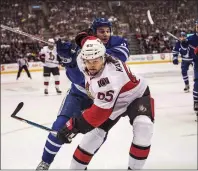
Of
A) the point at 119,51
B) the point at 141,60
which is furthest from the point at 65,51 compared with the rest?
the point at 141,60

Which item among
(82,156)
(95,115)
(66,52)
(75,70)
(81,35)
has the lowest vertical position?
(82,156)

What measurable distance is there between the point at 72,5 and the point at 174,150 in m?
15.7

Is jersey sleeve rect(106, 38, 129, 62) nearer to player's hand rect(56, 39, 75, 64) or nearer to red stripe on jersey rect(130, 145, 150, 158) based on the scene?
player's hand rect(56, 39, 75, 64)

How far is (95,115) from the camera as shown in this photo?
205cm

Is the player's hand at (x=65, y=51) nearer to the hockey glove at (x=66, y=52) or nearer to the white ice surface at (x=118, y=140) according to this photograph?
the hockey glove at (x=66, y=52)

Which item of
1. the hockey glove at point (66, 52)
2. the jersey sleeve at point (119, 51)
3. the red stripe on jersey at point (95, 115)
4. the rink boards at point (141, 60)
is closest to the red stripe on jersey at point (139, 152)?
the red stripe on jersey at point (95, 115)

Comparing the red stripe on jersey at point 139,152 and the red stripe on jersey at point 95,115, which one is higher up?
the red stripe on jersey at point 95,115

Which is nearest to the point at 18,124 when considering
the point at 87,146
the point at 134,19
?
the point at 87,146

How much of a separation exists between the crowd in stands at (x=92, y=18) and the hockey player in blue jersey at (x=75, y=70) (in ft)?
37.3

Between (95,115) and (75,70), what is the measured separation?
84cm

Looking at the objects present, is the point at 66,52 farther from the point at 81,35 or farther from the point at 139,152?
the point at 139,152

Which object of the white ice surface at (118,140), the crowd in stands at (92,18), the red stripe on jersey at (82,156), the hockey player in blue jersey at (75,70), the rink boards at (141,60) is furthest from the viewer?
the crowd in stands at (92,18)

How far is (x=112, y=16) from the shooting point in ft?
57.6

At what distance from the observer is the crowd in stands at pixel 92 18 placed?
14.4 metres
